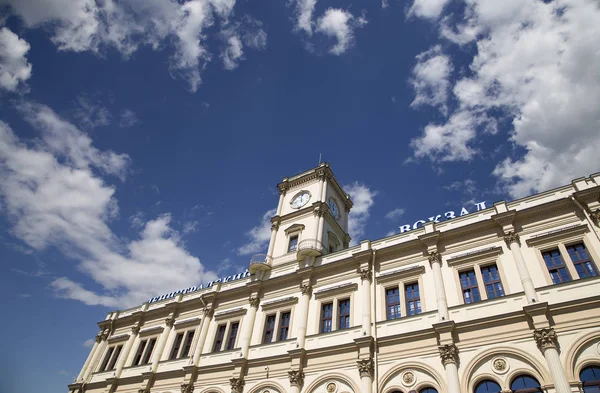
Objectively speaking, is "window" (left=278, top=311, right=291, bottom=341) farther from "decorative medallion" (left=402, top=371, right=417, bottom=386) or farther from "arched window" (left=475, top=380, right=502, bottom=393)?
"arched window" (left=475, top=380, right=502, bottom=393)

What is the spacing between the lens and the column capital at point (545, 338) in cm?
1847

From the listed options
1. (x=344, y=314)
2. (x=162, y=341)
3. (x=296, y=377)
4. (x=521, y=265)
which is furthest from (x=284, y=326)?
Answer: (x=521, y=265)

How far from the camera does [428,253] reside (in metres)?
25.4

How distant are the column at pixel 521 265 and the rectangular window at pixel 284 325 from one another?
16126 mm

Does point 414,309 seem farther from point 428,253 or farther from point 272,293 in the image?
point 272,293

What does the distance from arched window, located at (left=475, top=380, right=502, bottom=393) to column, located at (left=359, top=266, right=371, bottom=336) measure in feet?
22.0

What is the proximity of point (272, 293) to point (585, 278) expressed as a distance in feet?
69.2

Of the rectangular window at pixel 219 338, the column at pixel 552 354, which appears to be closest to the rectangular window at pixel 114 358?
the rectangular window at pixel 219 338

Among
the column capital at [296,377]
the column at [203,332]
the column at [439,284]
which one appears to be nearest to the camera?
the column at [439,284]

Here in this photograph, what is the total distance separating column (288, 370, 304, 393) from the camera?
79.6 feet

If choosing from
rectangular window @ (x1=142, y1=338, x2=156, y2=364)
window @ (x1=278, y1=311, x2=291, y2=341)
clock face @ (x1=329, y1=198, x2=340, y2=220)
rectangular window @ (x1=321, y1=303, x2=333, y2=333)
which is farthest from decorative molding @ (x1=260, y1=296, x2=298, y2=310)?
rectangular window @ (x1=142, y1=338, x2=156, y2=364)

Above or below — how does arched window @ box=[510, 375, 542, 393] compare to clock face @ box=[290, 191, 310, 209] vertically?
below

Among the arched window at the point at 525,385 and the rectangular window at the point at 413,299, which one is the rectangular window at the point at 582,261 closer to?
the arched window at the point at 525,385

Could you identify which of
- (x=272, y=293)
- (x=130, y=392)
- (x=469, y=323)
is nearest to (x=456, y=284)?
(x=469, y=323)
